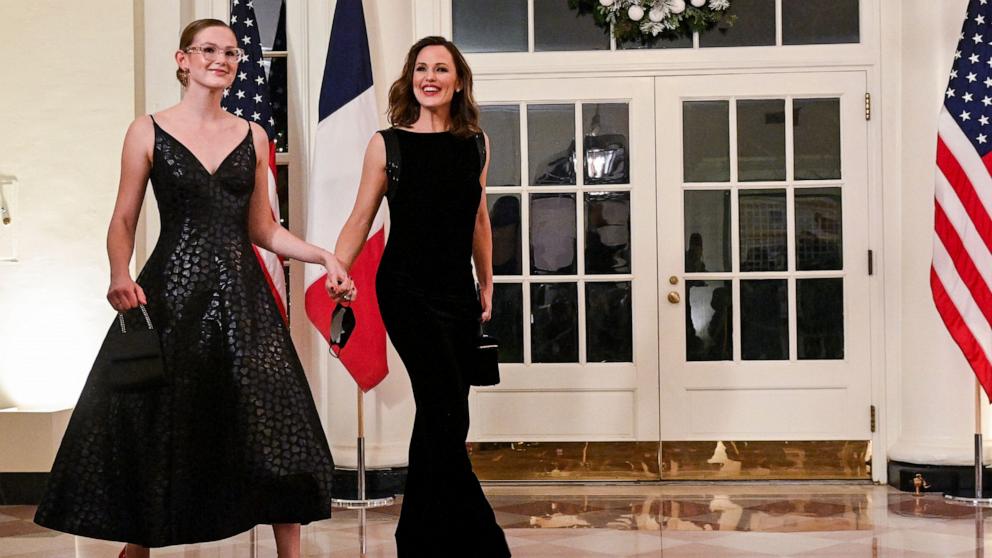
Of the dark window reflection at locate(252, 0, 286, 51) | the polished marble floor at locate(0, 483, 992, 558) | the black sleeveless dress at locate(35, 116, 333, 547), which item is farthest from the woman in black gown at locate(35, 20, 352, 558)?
the dark window reflection at locate(252, 0, 286, 51)

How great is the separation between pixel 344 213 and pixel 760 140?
207 cm

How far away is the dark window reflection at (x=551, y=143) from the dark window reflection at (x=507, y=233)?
16cm

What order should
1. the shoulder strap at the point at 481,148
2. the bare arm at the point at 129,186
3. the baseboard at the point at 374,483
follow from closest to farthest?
the bare arm at the point at 129,186 → the shoulder strap at the point at 481,148 → the baseboard at the point at 374,483

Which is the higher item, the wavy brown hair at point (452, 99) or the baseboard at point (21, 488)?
the wavy brown hair at point (452, 99)

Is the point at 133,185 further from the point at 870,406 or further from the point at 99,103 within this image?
the point at 870,406

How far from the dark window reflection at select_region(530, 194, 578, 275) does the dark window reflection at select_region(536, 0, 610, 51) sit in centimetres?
74

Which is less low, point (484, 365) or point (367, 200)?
point (367, 200)

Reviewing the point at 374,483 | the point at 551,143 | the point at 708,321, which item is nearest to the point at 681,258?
the point at 708,321

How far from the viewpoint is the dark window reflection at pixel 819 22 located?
5.74 metres

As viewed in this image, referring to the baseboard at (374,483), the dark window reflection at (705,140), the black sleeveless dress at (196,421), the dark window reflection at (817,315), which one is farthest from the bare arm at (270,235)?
the dark window reflection at (817,315)

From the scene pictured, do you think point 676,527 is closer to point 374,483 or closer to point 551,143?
point 374,483

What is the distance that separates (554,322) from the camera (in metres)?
5.82

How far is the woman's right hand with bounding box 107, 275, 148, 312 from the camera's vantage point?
9.39 ft

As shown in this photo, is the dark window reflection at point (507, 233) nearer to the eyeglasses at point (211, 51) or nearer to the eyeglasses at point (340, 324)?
the eyeglasses at point (340, 324)
